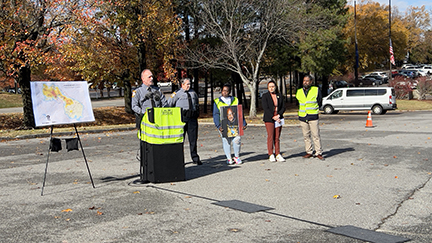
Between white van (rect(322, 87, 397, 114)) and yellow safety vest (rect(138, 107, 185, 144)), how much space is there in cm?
2867

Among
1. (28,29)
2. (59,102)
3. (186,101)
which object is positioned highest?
(28,29)

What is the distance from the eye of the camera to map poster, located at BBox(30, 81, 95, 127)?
866cm

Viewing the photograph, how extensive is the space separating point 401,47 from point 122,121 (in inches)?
1981

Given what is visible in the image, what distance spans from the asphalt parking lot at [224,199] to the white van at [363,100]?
22562 millimetres

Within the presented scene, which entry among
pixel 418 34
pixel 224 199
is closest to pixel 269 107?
pixel 224 199

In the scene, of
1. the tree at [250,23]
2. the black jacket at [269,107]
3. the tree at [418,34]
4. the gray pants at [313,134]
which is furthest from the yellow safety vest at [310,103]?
the tree at [418,34]

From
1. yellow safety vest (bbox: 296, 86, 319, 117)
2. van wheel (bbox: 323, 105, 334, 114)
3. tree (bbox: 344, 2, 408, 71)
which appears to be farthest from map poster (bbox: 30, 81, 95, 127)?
tree (bbox: 344, 2, 408, 71)

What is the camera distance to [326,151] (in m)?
14.0

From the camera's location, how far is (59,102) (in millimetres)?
8992

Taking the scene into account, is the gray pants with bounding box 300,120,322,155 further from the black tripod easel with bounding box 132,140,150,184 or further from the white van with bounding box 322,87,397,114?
the white van with bounding box 322,87,397,114

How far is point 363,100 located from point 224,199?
30.3 metres

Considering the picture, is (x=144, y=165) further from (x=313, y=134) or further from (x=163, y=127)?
(x=313, y=134)

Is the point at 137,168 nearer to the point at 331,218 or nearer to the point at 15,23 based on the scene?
the point at 331,218

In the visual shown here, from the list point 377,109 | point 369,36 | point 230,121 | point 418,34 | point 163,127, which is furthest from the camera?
point 418,34
